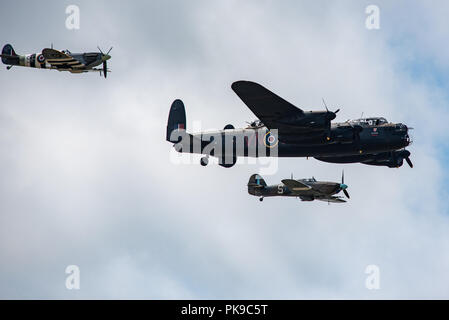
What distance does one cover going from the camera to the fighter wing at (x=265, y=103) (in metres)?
46.0

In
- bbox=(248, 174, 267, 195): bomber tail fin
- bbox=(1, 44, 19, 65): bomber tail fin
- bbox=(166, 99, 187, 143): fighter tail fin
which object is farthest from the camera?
bbox=(248, 174, 267, 195): bomber tail fin

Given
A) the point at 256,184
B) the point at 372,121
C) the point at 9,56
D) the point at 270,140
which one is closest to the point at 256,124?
the point at 270,140

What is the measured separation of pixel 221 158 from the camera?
52.2 meters

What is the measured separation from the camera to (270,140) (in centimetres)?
5003

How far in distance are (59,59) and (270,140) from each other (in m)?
19.8

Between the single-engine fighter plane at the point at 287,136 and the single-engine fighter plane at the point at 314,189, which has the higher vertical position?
the single-engine fighter plane at the point at 287,136

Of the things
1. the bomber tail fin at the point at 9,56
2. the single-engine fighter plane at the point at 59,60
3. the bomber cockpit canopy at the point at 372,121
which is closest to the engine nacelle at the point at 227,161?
the bomber cockpit canopy at the point at 372,121

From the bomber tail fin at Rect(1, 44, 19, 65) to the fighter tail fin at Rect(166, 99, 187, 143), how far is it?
52.6 feet

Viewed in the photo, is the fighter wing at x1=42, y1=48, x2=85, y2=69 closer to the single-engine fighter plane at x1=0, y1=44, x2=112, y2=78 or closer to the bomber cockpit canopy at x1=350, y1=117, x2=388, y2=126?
the single-engine fighter plane at x1=0, y1=44, x2=112, y2=78

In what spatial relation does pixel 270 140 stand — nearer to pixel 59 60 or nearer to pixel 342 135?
pixel 342 135

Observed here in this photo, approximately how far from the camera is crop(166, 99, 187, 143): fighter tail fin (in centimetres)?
5275

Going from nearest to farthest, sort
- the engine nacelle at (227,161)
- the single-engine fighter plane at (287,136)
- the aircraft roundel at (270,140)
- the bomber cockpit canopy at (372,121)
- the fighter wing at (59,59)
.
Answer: the single-engine fighter plane at (287,136) → the bomber cockpit canopy at (372,121) → the aircraft roundel at (270,140) → the engine nacelle at (227,161) → the fighter wing at (59,59)

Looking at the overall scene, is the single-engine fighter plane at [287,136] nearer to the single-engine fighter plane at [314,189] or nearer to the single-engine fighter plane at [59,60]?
the single-engine fighter plane at [314,189]

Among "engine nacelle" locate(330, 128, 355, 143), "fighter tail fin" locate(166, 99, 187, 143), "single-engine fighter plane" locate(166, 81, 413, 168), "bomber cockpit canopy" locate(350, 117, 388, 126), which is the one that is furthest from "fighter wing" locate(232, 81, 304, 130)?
"fighter tail fin" locate(166, 99, 187, 143)
